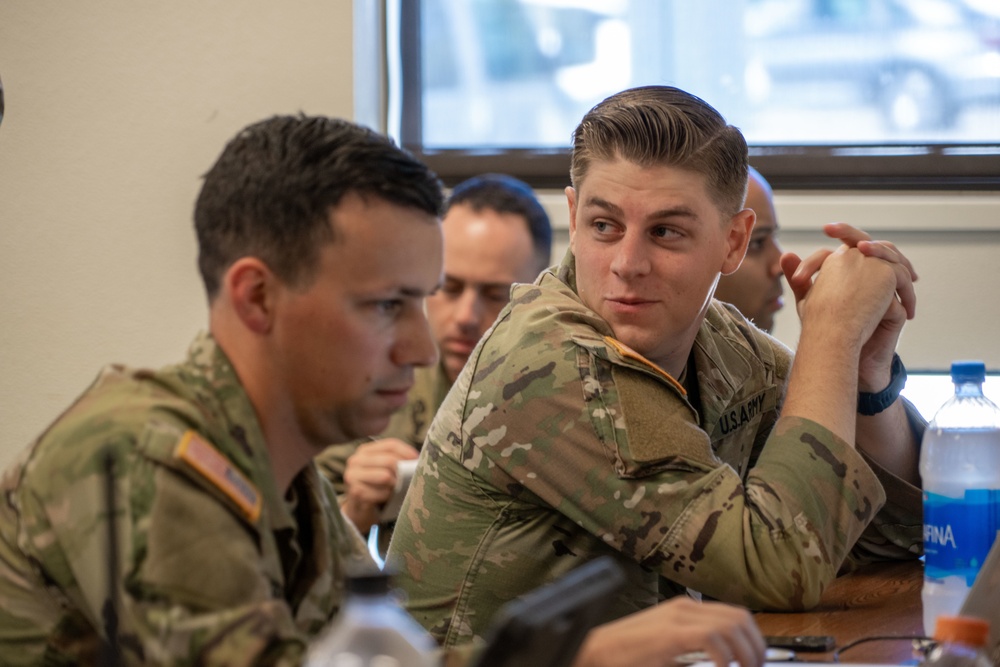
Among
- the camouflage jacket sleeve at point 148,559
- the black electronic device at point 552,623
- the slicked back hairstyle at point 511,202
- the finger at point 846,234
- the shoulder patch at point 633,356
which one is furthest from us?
the slicked back hairstyle at point 511,202

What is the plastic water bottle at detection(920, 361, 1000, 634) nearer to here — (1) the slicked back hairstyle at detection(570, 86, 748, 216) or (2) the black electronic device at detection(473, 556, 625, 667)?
(1) the slicked back hairstyle at detection(570, 86, 748, 216)

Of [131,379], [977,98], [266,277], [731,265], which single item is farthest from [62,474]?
[977,98]

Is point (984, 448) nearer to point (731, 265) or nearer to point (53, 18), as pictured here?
point (731, 265)

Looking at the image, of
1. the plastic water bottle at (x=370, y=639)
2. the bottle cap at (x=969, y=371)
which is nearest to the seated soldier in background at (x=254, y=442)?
the plastic water bottle at (x=370, y=639)

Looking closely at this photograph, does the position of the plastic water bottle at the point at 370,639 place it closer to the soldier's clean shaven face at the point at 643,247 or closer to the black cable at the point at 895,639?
the black cable at the point at 895,639

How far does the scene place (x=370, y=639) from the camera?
724mm

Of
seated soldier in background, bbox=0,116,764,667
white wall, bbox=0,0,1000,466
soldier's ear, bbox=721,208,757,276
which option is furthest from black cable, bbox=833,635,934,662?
white wall, bbox=0,0,1000,466

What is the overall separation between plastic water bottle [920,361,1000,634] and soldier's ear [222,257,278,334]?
77cm

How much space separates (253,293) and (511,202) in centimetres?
167

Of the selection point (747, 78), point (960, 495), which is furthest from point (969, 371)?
point (747, 78)

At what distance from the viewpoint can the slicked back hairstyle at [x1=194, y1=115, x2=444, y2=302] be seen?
103 cm

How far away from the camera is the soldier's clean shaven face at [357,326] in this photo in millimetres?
1025

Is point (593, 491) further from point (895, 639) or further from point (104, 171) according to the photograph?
point (104, 171)

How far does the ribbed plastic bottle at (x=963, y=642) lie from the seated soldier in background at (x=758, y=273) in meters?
1.65
